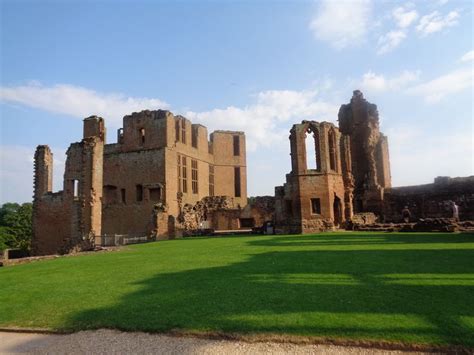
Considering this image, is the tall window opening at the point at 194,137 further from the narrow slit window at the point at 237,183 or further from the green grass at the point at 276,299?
the green grass at the point at 276,299

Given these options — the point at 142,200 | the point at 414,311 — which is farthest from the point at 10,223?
the point at 414,311

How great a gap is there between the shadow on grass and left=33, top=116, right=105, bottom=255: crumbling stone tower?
15.9m

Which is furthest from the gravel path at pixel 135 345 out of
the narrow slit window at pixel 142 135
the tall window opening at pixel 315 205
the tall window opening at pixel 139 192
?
the narrow slit window at pixel 142 135

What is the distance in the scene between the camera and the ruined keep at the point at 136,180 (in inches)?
885

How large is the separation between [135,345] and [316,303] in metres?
2.44

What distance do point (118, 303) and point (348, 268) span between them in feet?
15.0

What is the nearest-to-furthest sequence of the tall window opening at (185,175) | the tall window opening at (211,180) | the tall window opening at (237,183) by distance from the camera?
the tall window opening at (185,175) < the tall window opening at (211,180) < the tall window opening at (237,183)

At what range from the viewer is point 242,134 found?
4619cm

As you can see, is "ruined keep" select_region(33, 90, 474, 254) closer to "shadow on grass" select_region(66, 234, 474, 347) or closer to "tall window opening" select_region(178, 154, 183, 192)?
Answer: "tall window opening" select_region(178, 154, 183, 192)

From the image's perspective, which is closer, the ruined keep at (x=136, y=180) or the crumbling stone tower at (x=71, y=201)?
the crumbling stone tower at (x=71, y=201)

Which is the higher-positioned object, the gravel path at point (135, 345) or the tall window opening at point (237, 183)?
the tall window opening at point (237, 183)

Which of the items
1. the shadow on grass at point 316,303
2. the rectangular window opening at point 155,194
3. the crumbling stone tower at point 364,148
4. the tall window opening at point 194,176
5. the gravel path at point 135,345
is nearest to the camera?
the gravel path at point 135,345

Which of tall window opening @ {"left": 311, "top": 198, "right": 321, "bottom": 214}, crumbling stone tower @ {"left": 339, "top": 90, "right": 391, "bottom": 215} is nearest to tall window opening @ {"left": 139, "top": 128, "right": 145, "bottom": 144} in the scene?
crumbling stone tower @ {"left": 339, "top": 90, "right": 391, "bottom": 215}

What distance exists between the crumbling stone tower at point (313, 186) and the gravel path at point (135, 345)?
17786 millimetres
